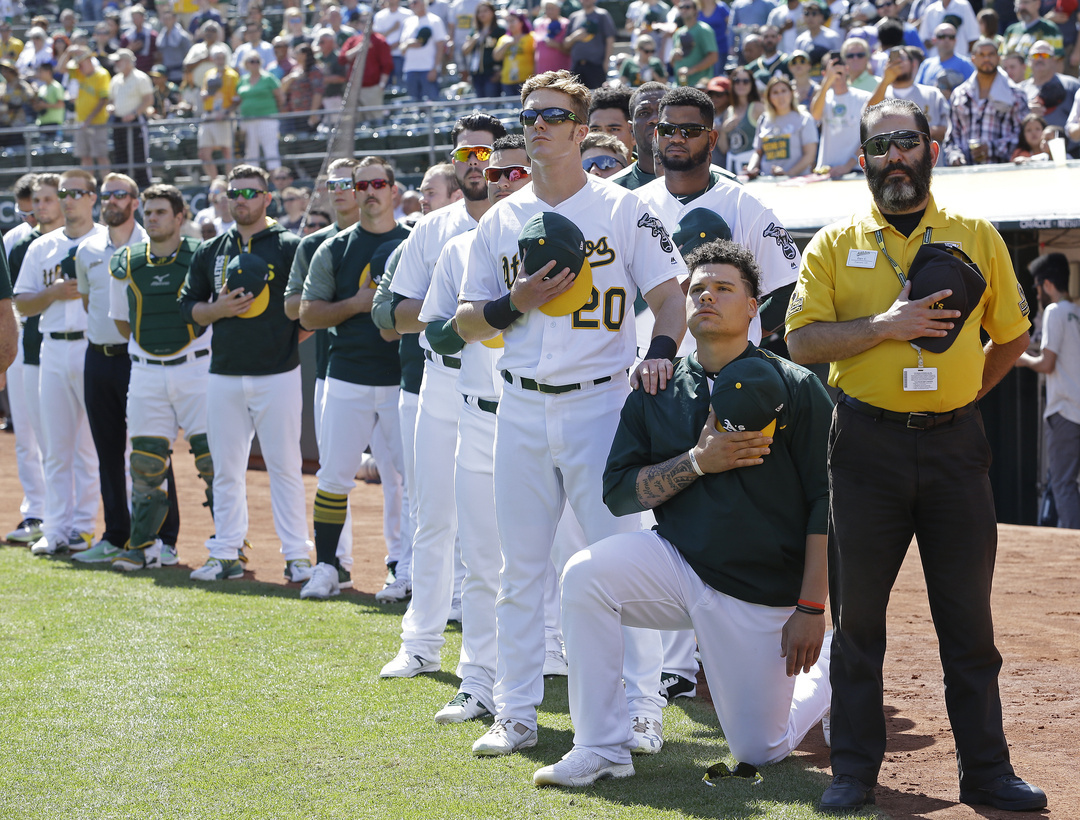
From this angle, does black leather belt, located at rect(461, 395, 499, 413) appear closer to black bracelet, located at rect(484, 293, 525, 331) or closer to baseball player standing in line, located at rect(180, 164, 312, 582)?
black bracelet, located at rect(484, 293, 525, 331)

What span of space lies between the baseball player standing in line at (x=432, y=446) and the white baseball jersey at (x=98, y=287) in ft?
12.2

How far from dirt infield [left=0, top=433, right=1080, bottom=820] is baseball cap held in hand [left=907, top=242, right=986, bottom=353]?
4.74 ft

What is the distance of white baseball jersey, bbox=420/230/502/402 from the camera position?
16.6 ft

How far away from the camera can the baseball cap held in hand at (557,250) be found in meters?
4.24

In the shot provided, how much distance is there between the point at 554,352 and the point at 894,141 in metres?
1.34

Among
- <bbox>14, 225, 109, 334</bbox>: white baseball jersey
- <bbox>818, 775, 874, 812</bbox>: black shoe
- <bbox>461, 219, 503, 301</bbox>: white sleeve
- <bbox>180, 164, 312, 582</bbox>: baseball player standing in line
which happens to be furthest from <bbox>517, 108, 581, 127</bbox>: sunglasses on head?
<bbox>14, 225, 109, 334</bbox>: white baseball jersey

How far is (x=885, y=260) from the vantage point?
12.6 ft

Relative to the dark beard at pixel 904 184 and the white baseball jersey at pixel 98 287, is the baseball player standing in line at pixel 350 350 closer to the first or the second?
the white baseball jersey at pixel 98 287

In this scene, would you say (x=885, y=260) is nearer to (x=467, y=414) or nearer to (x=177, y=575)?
(x=467, y=414)

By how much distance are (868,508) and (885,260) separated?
2.53 ft

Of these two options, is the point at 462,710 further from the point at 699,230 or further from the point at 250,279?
the point at 250,279

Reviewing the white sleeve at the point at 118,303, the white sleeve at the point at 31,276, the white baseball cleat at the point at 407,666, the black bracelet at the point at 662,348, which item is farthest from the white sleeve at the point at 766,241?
the white sleeve at the point at 31,276

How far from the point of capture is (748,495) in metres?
4.06

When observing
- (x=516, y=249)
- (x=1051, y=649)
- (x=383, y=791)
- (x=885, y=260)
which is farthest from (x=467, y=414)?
(x=1051, y=649)
